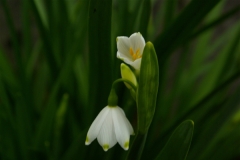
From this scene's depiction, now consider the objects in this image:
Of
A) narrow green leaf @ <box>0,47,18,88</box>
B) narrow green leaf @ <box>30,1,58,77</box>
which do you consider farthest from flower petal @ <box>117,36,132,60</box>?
narrow green leaf @ <box>0,47,18,88</box>

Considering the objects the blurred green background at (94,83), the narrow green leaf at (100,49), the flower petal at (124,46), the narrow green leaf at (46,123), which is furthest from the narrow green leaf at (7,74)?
the flower petal at (124,46)

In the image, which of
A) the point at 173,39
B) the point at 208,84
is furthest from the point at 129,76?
the point at 208,84

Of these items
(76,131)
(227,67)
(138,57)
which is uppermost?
(138,57)

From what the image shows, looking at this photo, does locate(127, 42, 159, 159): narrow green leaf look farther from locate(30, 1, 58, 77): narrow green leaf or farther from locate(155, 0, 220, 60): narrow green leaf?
locate(30, 1, 58, 77): narrow green leaf

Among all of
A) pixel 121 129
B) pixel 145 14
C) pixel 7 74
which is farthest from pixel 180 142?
pixel 7 74

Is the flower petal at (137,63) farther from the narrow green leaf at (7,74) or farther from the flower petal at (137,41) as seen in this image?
the narrow green leaf at (7,74)

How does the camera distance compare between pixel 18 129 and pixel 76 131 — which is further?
pixel 76 131

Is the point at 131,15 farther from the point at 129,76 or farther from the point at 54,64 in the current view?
the point at 129,76
